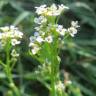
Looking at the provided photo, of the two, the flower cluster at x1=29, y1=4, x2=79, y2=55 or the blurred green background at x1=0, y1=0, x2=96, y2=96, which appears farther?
the blurred green background at x1=0, y1=0, x2=96, y2=96


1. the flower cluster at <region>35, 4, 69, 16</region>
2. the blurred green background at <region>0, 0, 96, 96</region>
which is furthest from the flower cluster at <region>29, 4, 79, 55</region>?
the blurred green background at <region>0, 0, 96, 96</region>

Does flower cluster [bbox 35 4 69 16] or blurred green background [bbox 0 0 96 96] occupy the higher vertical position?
blurred green background [bbox 0 0 96 96]

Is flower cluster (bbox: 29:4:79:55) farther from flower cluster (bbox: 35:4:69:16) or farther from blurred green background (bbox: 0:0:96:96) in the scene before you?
blurred green background (bbox: 0:0:96:96)

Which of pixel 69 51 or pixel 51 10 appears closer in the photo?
pixel 51 10

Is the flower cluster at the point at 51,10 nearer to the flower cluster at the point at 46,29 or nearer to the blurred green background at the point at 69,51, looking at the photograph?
the flower cluster at the point at 46,29

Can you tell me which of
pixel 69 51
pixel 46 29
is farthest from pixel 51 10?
pixel 69 51

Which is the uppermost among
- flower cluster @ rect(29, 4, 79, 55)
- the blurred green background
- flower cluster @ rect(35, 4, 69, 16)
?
the blurred green background

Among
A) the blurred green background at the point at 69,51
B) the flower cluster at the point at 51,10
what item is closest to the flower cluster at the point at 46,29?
the flower cluster at the point at 51,10

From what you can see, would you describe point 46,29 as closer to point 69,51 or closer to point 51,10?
point 51,10

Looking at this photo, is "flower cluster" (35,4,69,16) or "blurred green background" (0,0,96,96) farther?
"blurred green background" (0,0,96,96)

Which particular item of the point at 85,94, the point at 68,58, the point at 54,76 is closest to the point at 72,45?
the point at 68,58
